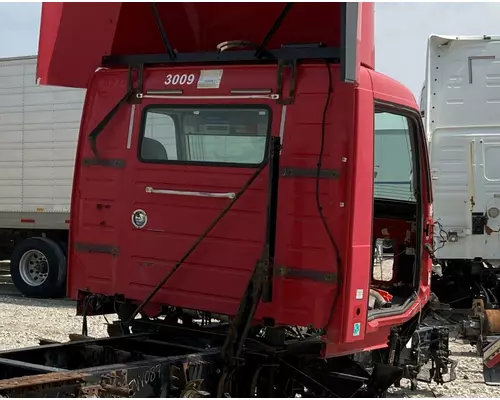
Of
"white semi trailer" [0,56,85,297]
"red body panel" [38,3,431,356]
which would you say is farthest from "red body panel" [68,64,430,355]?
"white semi trailer" [0,56,85,297]

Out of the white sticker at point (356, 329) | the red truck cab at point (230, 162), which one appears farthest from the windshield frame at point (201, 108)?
the white sticker at point (356, 329)

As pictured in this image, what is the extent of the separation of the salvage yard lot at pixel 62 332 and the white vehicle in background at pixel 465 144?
1.39 m

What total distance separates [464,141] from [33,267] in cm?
757

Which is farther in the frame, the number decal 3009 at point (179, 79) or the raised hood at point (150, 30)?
the number decal 3009 at point (179, 79)

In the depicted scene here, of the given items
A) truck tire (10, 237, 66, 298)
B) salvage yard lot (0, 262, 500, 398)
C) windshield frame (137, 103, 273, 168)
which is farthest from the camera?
truck tire (10, 237, 66, 298)

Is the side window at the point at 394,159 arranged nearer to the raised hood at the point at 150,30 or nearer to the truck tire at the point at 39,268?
the raised hood at the point at 150,30

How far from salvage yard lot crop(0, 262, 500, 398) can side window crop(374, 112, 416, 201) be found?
1958 millimetres

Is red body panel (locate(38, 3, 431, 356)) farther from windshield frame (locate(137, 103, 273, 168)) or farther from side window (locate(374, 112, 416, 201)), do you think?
side window (locate(374, 112, 416, 201))

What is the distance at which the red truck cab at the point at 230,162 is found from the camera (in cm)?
409

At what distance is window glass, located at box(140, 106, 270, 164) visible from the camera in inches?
174

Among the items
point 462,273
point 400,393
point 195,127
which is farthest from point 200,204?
point 462,273

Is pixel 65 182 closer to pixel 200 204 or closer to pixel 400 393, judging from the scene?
pixel 400 393

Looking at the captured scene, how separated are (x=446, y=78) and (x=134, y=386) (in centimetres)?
725

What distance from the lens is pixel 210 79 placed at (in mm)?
4555
